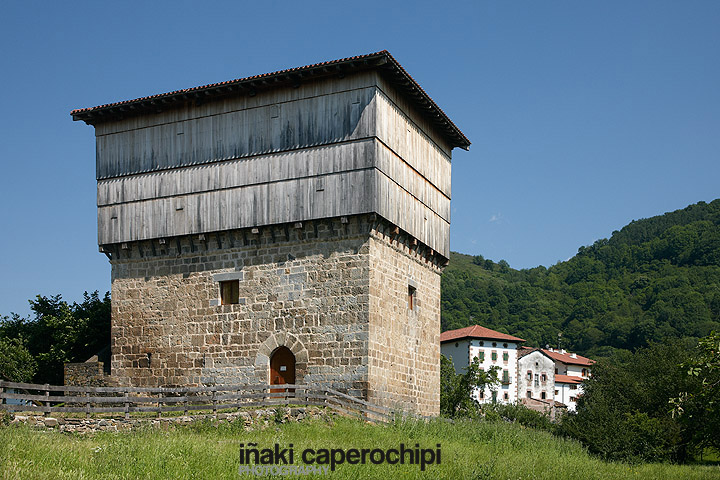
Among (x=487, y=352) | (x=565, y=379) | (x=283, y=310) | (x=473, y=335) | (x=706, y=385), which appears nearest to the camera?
(x=706, y=385)

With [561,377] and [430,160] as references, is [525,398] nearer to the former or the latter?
[561,377]

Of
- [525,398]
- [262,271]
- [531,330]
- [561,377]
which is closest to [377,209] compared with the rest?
[262,271]

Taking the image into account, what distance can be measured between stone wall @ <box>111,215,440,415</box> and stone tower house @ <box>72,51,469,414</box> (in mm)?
47

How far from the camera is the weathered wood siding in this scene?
24125mm

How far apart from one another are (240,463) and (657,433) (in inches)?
939

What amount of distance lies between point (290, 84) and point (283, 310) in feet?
23.6

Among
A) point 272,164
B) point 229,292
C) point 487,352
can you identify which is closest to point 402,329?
point 229,292

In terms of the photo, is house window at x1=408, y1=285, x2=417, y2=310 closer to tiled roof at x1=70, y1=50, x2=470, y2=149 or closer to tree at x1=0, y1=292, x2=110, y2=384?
tiled roof at x1=70, y1=50, x2=470, y2=149

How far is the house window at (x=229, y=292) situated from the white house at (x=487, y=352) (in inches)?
2470

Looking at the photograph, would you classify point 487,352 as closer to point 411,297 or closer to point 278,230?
point 411,297

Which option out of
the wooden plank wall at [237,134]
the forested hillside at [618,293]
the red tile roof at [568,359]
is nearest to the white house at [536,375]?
the red tile roof at [568,359]

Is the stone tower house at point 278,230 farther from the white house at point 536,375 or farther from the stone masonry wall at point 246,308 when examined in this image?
the white house at point 536,375

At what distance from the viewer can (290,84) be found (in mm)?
25203

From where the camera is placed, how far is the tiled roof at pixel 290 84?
2392cm
